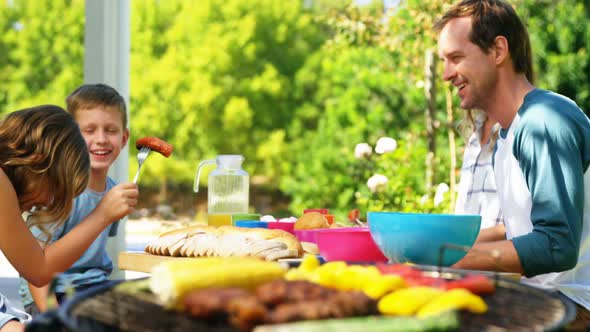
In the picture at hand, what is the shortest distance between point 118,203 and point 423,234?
0.91m

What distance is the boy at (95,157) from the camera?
255 centimetres

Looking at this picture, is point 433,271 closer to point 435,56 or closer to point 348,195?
point 435,56

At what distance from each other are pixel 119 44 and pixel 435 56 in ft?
10.3

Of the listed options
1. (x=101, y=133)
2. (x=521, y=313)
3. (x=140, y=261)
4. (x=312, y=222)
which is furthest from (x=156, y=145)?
(x=521, y=313)

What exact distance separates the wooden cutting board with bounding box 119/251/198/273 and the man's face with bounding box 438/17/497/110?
0.87 m

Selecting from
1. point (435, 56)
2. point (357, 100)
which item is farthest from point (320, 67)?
point (435, 56)

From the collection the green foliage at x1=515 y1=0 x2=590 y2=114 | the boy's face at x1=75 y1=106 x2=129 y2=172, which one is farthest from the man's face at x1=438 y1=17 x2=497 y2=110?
the green foliage at x1=515 y1=0 x2=590 y2=114

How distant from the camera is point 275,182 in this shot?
23125mm

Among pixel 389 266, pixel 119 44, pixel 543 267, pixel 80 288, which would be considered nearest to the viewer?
pixel 389 266

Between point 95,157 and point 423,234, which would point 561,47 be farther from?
point 423,234

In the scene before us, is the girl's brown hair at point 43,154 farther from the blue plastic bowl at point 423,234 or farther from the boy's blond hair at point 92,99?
the blue plastic bowl at point 423,234

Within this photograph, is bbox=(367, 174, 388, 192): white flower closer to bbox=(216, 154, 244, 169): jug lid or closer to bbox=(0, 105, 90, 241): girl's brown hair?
bbox=(216, 154, 244, 169): jug lid

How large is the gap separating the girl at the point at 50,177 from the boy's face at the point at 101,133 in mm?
629

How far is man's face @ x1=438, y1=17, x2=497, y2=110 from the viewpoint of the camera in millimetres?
2031
